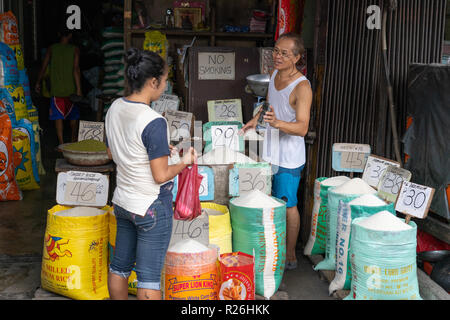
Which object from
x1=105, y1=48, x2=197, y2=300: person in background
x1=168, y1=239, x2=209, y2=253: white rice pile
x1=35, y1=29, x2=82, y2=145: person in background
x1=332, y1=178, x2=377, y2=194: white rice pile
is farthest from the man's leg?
x1=35, y1=29, x2=82, y2=145: person in background

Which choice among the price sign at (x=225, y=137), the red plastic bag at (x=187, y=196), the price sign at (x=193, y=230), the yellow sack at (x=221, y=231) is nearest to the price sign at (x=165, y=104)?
the price sign at (x=225, y=137)

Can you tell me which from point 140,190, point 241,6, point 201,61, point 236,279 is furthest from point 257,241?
point 241,6

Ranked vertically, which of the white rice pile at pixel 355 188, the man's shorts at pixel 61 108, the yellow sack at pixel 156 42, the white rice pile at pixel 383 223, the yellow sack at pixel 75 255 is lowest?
the yellow sack at pixel 75 255

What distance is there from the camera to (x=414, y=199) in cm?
300

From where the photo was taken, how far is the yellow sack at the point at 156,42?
490cm

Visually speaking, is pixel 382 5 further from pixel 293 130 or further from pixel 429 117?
pixel 293 130

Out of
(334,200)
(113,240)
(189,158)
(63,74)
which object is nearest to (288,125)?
(334,200)

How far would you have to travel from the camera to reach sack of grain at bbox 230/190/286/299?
10.7 ft

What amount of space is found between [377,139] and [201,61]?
60.5 inches

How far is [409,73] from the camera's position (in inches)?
147

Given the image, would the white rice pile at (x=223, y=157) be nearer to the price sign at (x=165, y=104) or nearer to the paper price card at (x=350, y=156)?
the paper price card at (x=350, y=156)

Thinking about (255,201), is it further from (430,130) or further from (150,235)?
(430,130)

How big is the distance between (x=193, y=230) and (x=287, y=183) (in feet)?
2.56

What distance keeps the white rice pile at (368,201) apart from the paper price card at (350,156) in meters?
0.56
